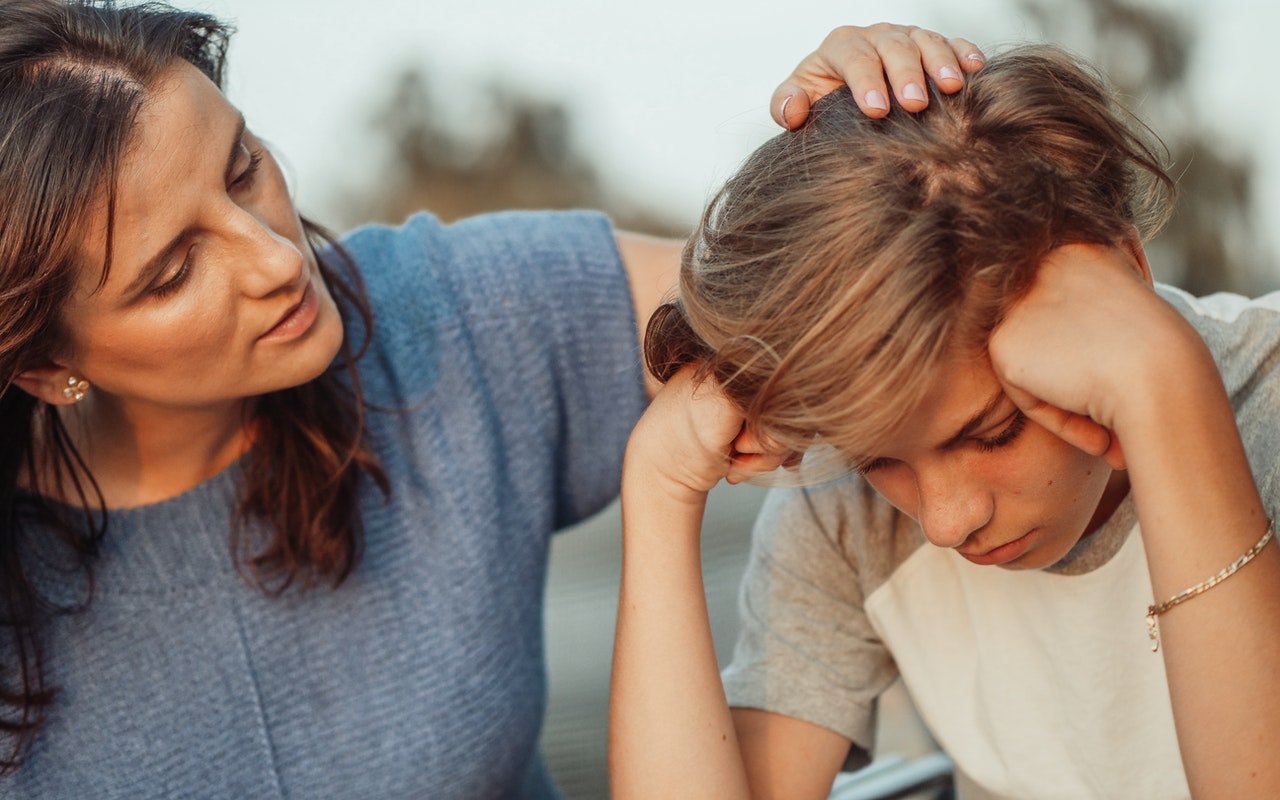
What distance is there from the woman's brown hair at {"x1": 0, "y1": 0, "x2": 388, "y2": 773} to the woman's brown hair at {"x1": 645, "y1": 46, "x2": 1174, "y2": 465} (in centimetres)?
66

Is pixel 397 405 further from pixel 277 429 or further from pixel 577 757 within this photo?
pixel 577 757

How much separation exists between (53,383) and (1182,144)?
103 inches

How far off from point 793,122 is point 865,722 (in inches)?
29.7

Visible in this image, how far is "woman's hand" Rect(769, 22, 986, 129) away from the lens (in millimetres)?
1209

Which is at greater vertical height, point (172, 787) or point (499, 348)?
point (499, 348)

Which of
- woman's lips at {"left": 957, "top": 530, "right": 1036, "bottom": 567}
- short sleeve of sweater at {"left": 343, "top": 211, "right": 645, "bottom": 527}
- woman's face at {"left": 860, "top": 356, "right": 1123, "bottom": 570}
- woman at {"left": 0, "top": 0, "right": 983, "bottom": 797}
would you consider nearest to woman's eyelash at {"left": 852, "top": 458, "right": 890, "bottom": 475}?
woman's face at {"left": 860, "top": 356, "right": 1123, "bottom": 570}

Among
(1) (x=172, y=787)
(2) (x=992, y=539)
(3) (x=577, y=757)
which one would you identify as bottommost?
(3) (x=577, y=757)

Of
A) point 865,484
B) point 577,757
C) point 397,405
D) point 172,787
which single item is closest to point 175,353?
point 397,405

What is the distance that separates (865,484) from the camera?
5.02ft

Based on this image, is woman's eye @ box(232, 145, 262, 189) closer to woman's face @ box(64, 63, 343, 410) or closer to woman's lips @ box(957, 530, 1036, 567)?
woman's face @ box(64, 63, 343, 410)

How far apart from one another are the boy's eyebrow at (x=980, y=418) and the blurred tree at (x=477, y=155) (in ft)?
18.9

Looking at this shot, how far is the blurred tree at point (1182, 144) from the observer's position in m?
2.78

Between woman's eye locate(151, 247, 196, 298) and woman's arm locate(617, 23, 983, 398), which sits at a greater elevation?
woman's arm locate(617, 23, 983, 398)

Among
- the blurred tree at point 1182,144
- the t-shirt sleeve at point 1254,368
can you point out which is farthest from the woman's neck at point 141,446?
the blurred tree at point 1182,144
